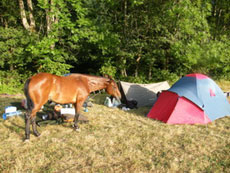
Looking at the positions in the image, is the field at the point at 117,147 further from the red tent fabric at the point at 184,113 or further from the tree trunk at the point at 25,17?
the tree trunk at the point at 25,17

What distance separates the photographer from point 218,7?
15406 millimetres

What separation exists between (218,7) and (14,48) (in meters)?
17.7

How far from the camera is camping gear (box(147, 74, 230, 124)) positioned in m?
5.04

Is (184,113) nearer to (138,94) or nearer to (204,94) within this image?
(204,94)

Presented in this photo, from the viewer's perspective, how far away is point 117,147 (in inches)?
138

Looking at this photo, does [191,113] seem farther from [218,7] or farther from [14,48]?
[218,7]

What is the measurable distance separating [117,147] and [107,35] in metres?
9.03

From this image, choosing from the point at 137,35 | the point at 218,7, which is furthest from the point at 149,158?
the point at 218,7

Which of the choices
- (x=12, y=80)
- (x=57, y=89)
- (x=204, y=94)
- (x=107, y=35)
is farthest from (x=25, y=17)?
(x=204, y=94)

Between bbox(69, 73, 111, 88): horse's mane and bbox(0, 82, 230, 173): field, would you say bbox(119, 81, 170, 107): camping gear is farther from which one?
bbox(69, 73, 111, 88): horse's mane

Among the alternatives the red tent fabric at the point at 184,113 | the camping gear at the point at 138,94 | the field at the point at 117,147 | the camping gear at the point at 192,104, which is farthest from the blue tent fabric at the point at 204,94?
the camping gear at the point at 138,94

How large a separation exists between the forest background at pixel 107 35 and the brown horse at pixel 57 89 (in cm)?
584

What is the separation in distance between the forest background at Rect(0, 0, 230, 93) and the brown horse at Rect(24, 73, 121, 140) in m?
5.84

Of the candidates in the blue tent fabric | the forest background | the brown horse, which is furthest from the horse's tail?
the forest background
